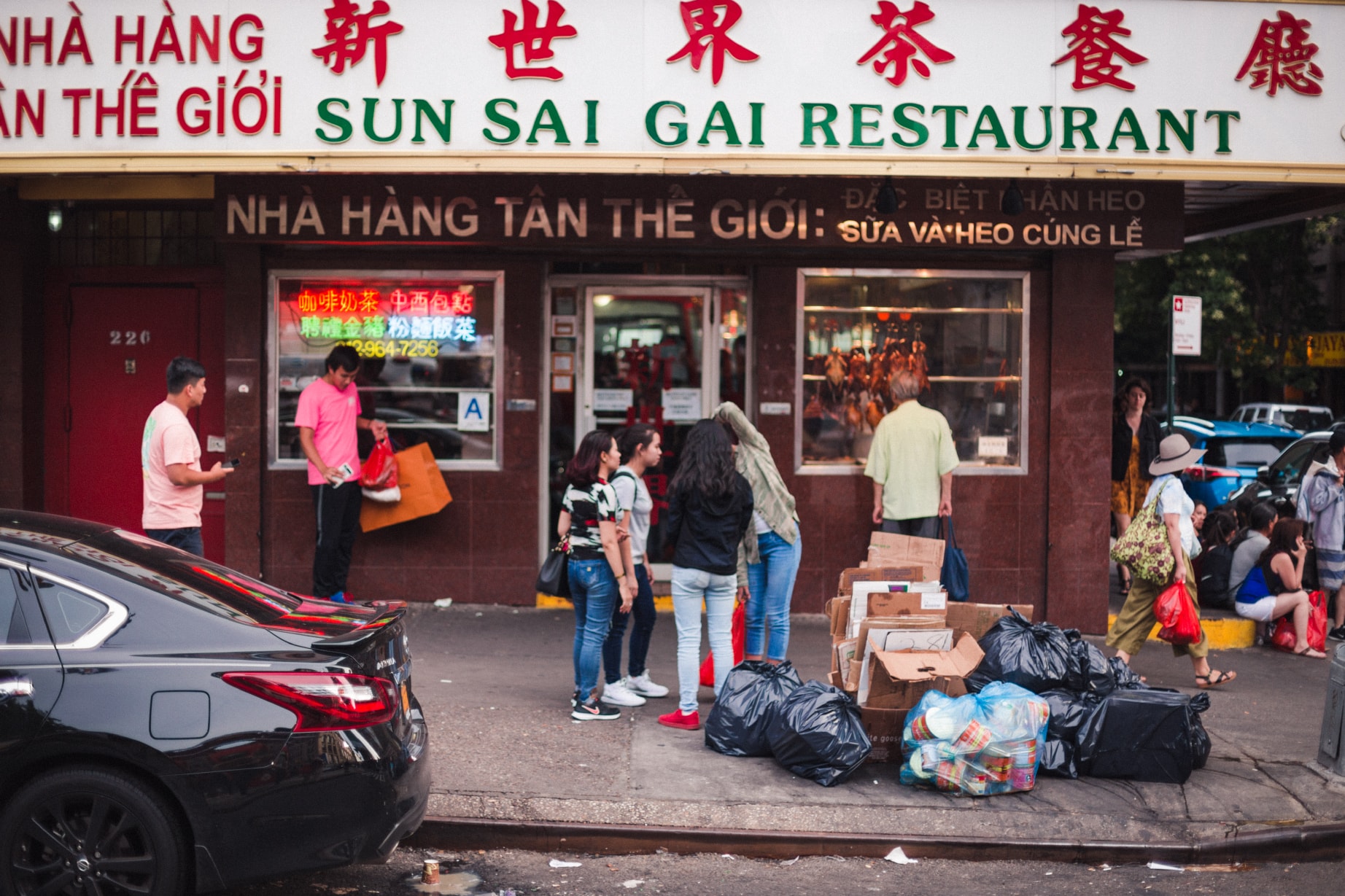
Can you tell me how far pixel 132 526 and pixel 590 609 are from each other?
225 inches

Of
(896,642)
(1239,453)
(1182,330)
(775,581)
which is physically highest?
(1182,330)

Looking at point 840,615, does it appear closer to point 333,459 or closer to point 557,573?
point 557,573

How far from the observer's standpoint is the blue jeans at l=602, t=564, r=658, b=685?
744 cm

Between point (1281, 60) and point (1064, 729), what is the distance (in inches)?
212

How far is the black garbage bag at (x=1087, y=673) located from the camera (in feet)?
22.2

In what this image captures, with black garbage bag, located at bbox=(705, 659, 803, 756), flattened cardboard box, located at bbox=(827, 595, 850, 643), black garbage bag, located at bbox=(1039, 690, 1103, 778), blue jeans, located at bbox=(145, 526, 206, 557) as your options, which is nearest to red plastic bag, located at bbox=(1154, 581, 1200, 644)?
black garbage bag, located at bbox=(1039, 690, 1103, 778)

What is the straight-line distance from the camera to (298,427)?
32.0 ft

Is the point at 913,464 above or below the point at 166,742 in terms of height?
above

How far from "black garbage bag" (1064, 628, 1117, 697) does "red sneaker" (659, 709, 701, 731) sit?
2044 millimetres

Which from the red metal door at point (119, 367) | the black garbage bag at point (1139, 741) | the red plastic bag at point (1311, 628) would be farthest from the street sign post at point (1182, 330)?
the red metal door at point (119, 367)

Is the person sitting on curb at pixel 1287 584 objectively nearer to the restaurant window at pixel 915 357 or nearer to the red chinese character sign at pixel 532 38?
the restaurant window at pixel 915 357

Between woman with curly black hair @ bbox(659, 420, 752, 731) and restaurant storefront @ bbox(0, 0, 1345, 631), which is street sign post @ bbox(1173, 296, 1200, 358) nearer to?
restaurant storefront @ bbox(0, 0, 1345, 631)

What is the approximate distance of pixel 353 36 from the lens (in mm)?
8742

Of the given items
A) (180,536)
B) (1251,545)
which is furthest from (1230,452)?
(180,536)
